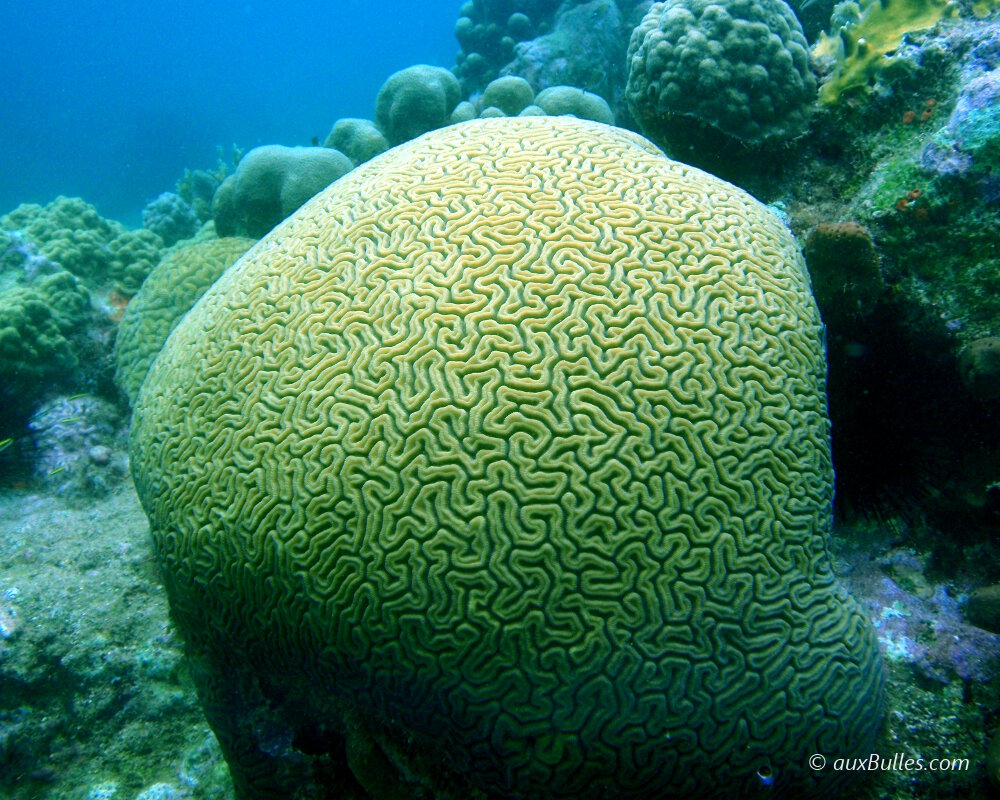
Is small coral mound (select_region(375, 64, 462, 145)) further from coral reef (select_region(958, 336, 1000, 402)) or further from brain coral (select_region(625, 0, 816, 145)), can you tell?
coral reef (select_region(958, 336, 1000, 402))

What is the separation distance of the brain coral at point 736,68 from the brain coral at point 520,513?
76.2 inches

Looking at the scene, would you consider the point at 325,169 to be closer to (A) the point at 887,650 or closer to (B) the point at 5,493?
(B) the point at 5,493

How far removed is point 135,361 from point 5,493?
67.7 inches

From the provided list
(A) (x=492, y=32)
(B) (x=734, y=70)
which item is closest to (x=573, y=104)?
(B) (x=734, y=70)

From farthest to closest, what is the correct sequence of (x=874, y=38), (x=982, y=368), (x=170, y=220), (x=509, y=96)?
(x=170, y=220), (x=509, y=96), (x=874, y=38), (x=982, y=368)

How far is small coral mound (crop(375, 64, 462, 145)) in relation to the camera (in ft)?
25.4

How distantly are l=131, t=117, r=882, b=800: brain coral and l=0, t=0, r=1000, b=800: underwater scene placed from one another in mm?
17

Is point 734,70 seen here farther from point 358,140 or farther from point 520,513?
point 358,140

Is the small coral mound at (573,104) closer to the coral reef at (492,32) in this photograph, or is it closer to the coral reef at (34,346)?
the coral reef at (492,32)

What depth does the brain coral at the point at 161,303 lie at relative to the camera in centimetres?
536

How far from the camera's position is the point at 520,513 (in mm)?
2570

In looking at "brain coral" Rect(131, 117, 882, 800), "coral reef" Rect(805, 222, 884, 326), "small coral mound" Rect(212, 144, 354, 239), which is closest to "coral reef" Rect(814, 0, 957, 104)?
"coral reef" Rect(805, 222, 884, 326)

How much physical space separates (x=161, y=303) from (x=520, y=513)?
4751mm

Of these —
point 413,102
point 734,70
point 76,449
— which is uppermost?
point 413,102
